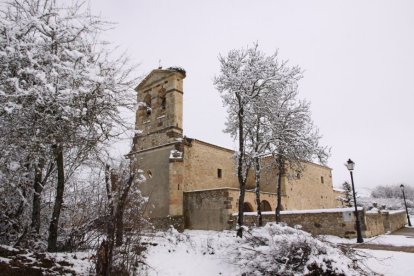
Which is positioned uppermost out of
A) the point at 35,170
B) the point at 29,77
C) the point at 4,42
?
the point at 4,42

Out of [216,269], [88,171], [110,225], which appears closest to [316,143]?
[216,269]

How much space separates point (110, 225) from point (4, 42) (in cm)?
390

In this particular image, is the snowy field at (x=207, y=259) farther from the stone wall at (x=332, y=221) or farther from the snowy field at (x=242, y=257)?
the stone wall at (x=332, y=221)

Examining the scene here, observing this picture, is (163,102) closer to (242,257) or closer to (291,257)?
(242,257)

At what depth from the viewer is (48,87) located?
5.71 metres

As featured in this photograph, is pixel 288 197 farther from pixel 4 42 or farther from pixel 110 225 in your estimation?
pixel 4 42

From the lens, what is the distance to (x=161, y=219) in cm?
1877

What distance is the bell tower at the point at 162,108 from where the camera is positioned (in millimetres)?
20312

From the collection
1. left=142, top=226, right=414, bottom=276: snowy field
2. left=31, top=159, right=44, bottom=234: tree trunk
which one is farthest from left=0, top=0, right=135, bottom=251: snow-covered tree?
left=142, top=226, right=414, bottom=276: snowy field

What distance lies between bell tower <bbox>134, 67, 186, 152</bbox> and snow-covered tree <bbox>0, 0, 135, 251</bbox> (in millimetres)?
12248

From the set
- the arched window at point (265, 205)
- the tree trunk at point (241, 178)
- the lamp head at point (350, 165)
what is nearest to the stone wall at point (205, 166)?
the arched window at point (265, 205)

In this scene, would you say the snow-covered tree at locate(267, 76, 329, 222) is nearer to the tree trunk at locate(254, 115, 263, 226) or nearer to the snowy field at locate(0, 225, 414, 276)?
the tree trunk at locate(254, 115, 263, 226)

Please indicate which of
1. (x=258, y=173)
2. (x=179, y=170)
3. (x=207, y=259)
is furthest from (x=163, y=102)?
(x=207, y=259)

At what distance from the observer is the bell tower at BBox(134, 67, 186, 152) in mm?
20312
